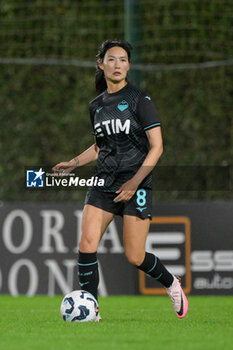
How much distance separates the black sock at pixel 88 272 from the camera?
657 cm

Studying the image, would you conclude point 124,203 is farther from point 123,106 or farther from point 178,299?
point 178,299

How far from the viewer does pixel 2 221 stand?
10.2 m

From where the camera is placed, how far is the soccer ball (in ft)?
20.9

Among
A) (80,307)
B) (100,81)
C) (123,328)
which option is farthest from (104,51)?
(123,328)

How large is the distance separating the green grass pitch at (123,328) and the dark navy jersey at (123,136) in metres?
0.99

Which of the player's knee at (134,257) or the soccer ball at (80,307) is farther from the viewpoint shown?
the player's knee at (134,257)

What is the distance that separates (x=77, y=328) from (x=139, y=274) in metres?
4.10

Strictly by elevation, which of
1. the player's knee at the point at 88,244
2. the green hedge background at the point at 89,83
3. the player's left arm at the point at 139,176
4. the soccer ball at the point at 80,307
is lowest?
the soccer ball at the point at 80,307

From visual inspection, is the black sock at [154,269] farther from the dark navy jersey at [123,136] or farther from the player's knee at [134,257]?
the dark navy jersey at [123,136]

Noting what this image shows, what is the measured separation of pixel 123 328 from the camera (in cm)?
606

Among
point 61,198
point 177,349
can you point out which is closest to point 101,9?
point 61,198

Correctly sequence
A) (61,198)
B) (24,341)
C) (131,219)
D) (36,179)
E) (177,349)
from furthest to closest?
(61,198) < (36,179) < (131,219) < (24,341) < (177,349)

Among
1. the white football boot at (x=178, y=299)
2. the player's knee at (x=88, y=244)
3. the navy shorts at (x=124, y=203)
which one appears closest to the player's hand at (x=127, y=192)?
the navy shorts at (x=124, y=203)

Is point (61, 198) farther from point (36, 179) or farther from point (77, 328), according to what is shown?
point (77, 328)
